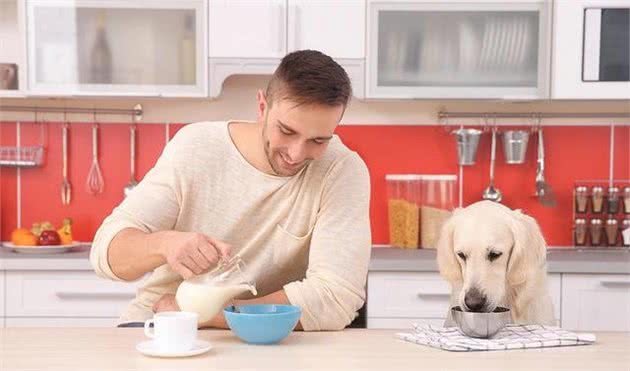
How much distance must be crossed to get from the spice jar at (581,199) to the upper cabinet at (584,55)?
44 centimetres

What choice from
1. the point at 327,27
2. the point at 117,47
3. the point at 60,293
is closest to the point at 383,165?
the point at 327,27

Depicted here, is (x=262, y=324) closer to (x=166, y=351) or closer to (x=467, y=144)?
(x=166, y=351)

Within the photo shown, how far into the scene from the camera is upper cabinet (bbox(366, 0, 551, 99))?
10.7ft

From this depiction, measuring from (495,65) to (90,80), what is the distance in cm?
160

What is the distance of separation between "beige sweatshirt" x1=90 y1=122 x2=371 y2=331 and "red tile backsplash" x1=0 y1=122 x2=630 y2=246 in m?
1.63

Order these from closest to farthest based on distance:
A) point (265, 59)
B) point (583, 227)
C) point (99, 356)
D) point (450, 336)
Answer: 1. point (99, 356)
2. point (450, 336)
3. point (265, 59)
4. point (583, 227)

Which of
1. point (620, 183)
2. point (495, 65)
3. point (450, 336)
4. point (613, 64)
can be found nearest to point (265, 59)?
point (495, 65)

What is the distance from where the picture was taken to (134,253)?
171 cm

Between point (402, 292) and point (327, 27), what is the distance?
41.8 inches

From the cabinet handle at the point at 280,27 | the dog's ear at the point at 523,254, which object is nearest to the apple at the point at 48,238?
the cabinet handle at the point at 280,27

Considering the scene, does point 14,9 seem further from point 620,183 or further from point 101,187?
point 620,183

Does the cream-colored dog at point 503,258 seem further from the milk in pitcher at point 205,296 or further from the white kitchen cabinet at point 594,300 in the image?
the white kitchen cabinet at point 594,300

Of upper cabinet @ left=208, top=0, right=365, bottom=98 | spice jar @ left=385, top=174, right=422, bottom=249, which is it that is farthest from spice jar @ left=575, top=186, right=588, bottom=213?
upper cabinet @ left=208, top=0, right=365, bottom=98

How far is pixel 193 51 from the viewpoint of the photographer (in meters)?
3.25
